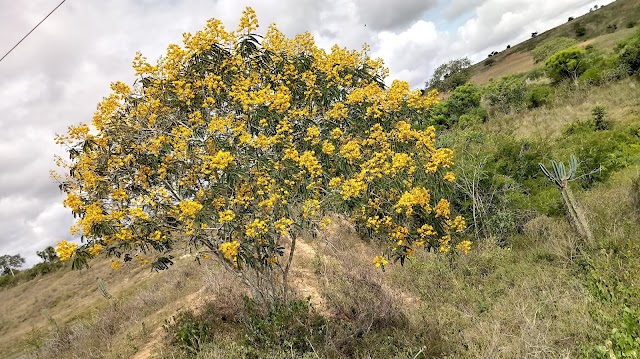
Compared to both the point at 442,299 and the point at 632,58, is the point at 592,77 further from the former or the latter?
the point at 442,299

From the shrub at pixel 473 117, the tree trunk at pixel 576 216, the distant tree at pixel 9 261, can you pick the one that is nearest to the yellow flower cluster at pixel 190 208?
the tree trunk at pixel 576 216

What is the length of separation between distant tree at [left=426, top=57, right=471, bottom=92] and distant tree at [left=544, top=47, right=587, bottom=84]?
71.6 ft

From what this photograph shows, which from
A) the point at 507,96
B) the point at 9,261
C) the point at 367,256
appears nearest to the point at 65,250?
the point at 367,256

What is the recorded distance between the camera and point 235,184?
19.4 feet

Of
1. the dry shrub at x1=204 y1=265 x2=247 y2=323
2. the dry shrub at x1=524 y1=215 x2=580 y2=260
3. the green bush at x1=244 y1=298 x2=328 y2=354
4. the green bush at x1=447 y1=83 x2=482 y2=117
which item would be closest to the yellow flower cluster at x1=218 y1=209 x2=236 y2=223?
the green bush at x1=244 y1=298 x2=328 y2=354

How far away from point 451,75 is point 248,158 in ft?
194

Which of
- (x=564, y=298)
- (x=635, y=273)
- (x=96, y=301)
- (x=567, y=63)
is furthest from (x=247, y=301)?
(x=567, y=63)

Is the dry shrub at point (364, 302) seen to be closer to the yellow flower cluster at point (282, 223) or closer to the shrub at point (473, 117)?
the yellow flower cluster at point (282, 223)

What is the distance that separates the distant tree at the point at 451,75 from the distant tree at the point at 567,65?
21.8m

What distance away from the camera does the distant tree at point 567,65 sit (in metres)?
31.5

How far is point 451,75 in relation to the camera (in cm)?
5872

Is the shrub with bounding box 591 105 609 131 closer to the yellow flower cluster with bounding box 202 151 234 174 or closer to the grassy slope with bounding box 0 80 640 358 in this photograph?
the grassy slope with bounding box 0 80 640 358

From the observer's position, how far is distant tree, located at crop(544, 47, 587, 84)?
3148cm

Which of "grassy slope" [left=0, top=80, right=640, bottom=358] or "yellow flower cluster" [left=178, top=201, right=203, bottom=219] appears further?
"grassy slope" [left=0, top=80, right=640, bottom=358]
